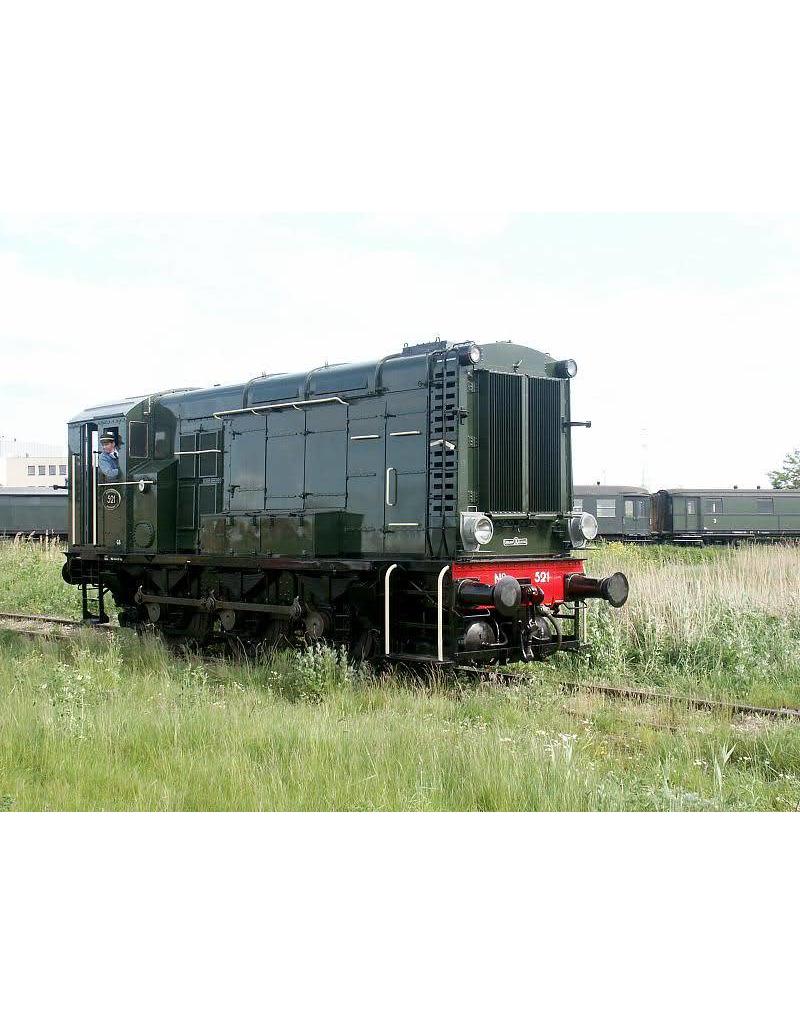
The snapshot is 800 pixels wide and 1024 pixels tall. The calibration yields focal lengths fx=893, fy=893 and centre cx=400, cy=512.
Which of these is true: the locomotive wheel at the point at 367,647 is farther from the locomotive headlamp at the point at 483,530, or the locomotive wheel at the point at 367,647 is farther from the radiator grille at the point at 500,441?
the radiator grille at the point at 500,441

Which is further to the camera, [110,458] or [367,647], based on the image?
[110,458]

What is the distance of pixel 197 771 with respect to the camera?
5473 mm

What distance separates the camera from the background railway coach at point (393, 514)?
30.3ft

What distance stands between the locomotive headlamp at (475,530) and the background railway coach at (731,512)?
28.3m

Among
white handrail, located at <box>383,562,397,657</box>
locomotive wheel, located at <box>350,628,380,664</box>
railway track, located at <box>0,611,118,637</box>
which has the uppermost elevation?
white handrail, located at <box>383,562,397,657</box>

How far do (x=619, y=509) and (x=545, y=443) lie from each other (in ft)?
90.3

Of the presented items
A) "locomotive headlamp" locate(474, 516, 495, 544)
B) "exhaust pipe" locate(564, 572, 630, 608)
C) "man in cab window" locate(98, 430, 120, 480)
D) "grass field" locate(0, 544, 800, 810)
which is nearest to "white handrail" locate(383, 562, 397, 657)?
"grass field" locate(0, 544, 800, 810)

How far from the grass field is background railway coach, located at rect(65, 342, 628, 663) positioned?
65cm

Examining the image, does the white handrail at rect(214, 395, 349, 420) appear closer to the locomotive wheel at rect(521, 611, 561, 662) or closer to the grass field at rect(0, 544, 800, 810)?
the grass field at rect(0, 544, 800, 810)

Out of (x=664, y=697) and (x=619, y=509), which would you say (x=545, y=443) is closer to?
(x=664, y=697)

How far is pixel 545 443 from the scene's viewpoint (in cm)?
1022

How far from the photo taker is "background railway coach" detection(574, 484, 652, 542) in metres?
36.3

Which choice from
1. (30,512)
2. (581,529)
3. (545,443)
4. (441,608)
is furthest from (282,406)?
(30,512)

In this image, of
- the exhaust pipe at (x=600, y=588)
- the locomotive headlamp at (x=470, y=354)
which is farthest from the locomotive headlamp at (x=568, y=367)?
the exhaust pipe at (x=600, y=588)
